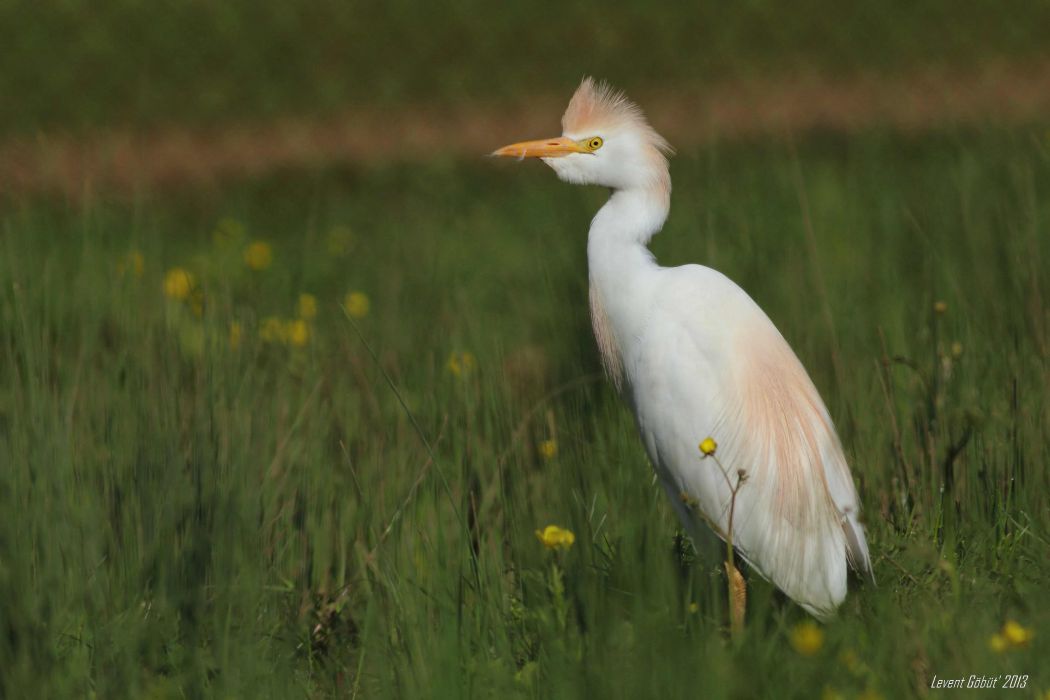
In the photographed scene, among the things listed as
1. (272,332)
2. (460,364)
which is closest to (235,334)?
(460,364)

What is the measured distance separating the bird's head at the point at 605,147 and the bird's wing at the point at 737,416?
24 centimetres

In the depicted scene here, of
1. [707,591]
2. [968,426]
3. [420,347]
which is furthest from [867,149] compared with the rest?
[707,591]

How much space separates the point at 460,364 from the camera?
3.08 meters

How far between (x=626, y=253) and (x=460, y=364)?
601 millimetres

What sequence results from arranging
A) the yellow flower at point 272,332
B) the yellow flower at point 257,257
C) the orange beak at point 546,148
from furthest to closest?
the yellow flower at point 257,257, the yellow flower at point 272,332, the orange beak at point 546,148

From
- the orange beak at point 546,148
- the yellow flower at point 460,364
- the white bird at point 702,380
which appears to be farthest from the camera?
the yellow flower at point 460,364

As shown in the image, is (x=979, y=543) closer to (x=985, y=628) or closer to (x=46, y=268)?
(x=985, y=628)

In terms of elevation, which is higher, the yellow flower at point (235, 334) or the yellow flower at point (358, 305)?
the yellow flower at point (358, 305)

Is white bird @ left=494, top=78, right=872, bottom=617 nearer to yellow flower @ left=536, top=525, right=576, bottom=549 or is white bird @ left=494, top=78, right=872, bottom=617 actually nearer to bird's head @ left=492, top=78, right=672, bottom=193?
bird's head @ left=492, top=78, right=672, bottom=193

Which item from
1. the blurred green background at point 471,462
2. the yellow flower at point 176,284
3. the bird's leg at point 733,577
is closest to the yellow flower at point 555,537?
the blurred green background at point 471,462

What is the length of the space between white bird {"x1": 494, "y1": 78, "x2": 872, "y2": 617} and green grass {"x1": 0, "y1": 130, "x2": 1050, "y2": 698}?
0.10 metres

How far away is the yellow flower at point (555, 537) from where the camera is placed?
7.16ft

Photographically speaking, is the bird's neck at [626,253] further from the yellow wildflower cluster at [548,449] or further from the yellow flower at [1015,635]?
the yellow flower at [1015,635]

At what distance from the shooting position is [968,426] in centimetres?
243
